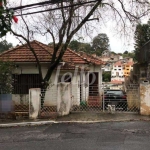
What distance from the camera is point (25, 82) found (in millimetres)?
15328

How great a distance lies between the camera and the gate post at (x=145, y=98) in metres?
11.4

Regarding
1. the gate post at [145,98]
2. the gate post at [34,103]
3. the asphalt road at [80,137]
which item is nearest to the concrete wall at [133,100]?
the gate post at [145,98]

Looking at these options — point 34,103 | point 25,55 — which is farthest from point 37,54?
point 34,103

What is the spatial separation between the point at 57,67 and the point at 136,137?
7.65 meters

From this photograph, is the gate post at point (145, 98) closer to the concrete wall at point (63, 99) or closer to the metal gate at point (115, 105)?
the metal gate at point (115, 105)

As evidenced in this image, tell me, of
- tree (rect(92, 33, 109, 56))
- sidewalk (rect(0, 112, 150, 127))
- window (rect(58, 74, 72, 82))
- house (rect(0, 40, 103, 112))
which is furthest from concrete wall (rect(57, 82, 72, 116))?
tree (rect(92, 33, 109, 56))

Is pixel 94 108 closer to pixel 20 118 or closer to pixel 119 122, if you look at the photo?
pixel 119 122

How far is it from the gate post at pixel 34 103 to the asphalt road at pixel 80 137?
1239 mm

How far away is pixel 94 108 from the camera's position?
12.9 m

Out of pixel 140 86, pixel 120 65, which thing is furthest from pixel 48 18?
pixel 120 65

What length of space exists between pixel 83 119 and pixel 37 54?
19.8 ft

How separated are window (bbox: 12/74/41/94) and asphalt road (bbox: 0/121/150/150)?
16.6 ft

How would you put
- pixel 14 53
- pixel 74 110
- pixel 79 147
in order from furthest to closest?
pixel 14 53 → pixel 74 110 → pixel 79 147

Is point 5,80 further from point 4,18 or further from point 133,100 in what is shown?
point 4,18
